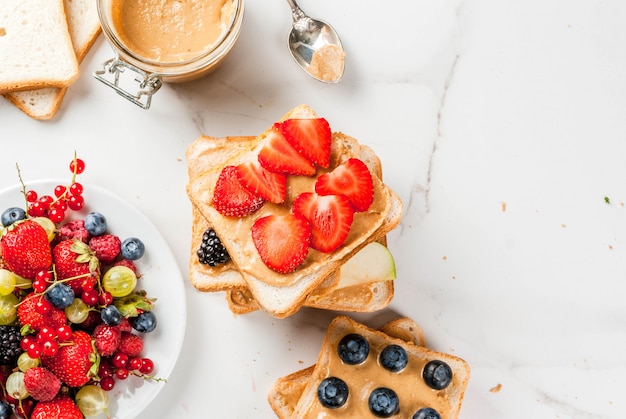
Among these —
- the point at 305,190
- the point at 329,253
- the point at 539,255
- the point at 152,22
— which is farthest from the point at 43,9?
the point at 539,255

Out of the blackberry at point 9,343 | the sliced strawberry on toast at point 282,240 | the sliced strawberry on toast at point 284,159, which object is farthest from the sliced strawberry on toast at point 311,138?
the blackberry at point 9,343

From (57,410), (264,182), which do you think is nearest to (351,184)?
(264,182)

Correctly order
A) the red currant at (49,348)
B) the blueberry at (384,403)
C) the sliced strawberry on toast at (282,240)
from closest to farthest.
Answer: the sliced strawberry on toast at (282,240), the red currant at (49,348), the blueberry at (384,403)

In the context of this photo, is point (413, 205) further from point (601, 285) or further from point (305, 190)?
point (601, 285)

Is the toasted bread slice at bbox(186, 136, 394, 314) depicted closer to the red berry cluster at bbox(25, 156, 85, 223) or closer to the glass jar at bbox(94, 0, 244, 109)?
the glass jar at bbox(94, 0, 244, 109)

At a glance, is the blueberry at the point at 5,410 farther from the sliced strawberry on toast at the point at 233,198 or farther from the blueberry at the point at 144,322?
A: the sliced strawberry on toast at the point at 233,198

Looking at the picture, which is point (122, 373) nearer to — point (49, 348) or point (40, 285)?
point (49, 348)

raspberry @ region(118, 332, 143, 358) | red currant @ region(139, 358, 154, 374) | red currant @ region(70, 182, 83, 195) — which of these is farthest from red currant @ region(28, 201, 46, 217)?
red currant @ region(139, 358, 154, 374)
